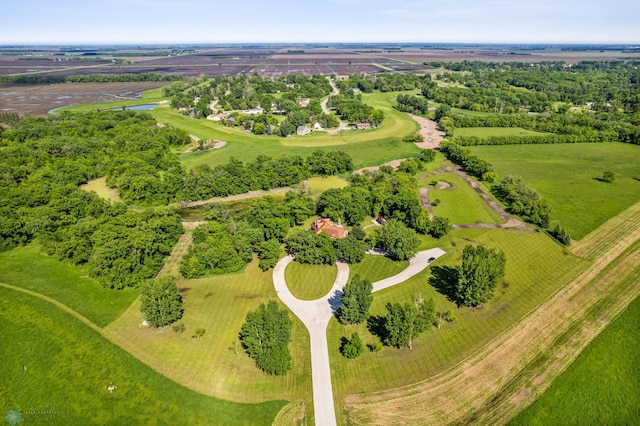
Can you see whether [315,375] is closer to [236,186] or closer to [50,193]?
[236,186]

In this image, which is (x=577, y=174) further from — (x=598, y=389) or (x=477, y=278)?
(x=598, y=389)

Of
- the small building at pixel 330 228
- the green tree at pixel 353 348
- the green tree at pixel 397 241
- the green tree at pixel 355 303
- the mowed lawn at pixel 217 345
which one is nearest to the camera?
the mowed lawn at pixel 217 345

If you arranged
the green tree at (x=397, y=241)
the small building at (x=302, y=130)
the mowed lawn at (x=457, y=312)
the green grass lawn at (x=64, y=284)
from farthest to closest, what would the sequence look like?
the small building at (x=302, y=130), the green tree at (x=397, y=241), the green grass lawn at (x=64, y=284), the mowed lawn at (x=457, y=312)

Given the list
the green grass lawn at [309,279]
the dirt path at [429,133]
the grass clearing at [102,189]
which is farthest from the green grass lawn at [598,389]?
the dirt path at [429,133]

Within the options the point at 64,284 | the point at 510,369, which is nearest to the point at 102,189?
the point at 64,284

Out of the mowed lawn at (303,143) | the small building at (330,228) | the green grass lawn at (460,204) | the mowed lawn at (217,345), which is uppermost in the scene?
the mowed lawn at (303,143)

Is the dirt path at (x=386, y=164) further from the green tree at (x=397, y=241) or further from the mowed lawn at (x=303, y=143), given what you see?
the green tree at (x=397, y=241)

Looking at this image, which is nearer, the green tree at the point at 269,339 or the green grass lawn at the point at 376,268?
the green tree at the point at 269,339
